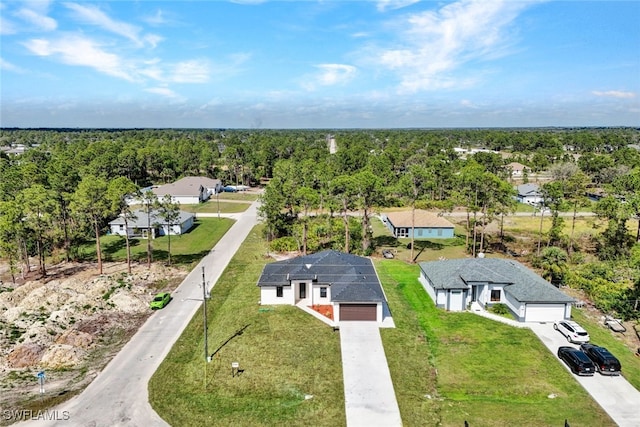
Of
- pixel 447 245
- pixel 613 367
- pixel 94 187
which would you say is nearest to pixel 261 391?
pixel 613 367

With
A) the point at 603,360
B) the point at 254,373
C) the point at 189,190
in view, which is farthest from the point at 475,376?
the point at 189,190

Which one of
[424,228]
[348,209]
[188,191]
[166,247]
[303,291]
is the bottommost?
[166,247]

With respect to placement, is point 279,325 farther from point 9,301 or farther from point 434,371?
point 9,301

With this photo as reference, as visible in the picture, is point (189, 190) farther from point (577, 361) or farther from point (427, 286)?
point (577, 361)

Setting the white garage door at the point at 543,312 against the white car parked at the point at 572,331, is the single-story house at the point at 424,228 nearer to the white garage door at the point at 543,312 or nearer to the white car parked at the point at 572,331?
the white garage door at the point at 543,312

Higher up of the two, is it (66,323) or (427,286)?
(427,286)

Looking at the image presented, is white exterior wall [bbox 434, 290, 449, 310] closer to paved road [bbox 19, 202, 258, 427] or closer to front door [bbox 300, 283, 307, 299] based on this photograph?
front door [bbox 300, 283, 307, 299]

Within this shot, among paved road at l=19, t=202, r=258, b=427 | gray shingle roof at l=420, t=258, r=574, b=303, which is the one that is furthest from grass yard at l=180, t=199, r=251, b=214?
gray shingle roof at l=420, t=258, r=574, b=303
